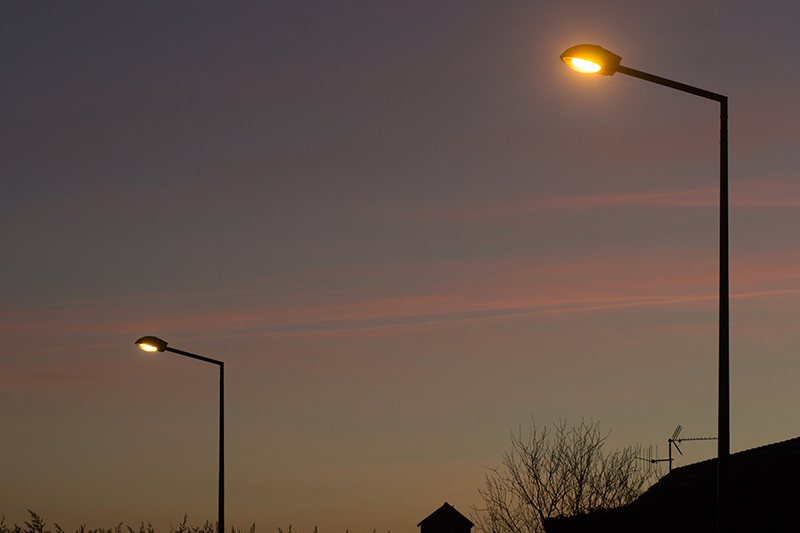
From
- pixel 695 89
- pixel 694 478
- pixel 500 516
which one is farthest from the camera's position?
pixel 500 516

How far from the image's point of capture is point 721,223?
12453 millimetres

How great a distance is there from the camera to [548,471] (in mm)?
44531

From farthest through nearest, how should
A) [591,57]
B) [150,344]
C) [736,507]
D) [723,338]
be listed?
[150,344] < [736,507] < [723,338] < [591,57]

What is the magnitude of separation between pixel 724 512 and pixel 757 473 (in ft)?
32.6

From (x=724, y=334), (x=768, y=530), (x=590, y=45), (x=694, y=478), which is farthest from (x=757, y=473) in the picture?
(x=590, y=45)

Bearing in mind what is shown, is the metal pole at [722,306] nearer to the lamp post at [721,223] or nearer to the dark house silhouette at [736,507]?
the lamp post at [721,223]

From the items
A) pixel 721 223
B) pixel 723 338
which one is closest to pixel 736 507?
pixel 723 338

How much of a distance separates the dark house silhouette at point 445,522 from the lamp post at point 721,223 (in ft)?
162

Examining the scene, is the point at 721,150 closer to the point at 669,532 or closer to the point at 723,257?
the point at 723,257

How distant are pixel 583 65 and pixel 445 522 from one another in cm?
5154

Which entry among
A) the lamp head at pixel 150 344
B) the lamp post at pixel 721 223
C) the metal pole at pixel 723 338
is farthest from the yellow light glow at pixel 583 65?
the lamp head at pixel 150 344

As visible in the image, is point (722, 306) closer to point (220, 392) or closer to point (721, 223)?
point (721, 223)

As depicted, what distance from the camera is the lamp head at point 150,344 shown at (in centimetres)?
2303

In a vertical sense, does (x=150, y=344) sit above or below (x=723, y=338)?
above
